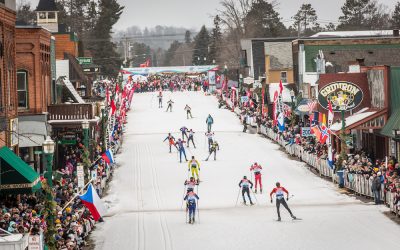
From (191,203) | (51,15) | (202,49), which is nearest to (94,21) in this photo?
(202,49)

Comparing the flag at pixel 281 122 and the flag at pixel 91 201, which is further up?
the flag at pixel 281 122

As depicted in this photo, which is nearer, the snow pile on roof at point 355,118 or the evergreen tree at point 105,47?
the snow pile on roof at point 355,118

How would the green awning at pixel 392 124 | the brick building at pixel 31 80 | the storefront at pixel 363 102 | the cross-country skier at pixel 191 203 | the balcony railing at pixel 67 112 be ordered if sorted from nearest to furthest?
the cross-country skier at pixel 191 203 < the green awning at pixel 392 124 < the brick building at pixel 31 80 < the storefront at pixel 363 102 < the balcony railing at pixel 67 112

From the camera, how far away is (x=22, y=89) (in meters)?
41.0

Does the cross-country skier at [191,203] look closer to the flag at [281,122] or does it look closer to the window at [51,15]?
the flag at [281,122]

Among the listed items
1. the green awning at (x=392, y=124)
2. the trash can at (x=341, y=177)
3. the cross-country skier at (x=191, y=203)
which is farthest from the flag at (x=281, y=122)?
the cross-country skier at (x=191, y=203)

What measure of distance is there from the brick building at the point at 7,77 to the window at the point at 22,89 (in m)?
6.43

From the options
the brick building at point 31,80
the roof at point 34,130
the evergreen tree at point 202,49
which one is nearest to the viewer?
the roof at point 34,130

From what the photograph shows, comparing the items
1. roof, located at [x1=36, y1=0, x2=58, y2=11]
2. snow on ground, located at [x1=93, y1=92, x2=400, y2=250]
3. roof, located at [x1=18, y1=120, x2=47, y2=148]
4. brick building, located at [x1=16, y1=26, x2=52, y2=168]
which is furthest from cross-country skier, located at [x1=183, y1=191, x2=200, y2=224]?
roof, located at [x1=36, y1=0, x2=58, y2=11]

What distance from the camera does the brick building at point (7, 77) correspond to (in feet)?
103

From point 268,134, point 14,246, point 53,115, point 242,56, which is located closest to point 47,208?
point 14,246

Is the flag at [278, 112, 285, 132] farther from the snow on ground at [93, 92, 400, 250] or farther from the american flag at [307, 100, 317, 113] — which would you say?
the american flag at [307, 100, 317, 113]

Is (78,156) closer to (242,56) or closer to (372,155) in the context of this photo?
(372,155)

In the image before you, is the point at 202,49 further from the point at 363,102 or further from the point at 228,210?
the point at 228,210
